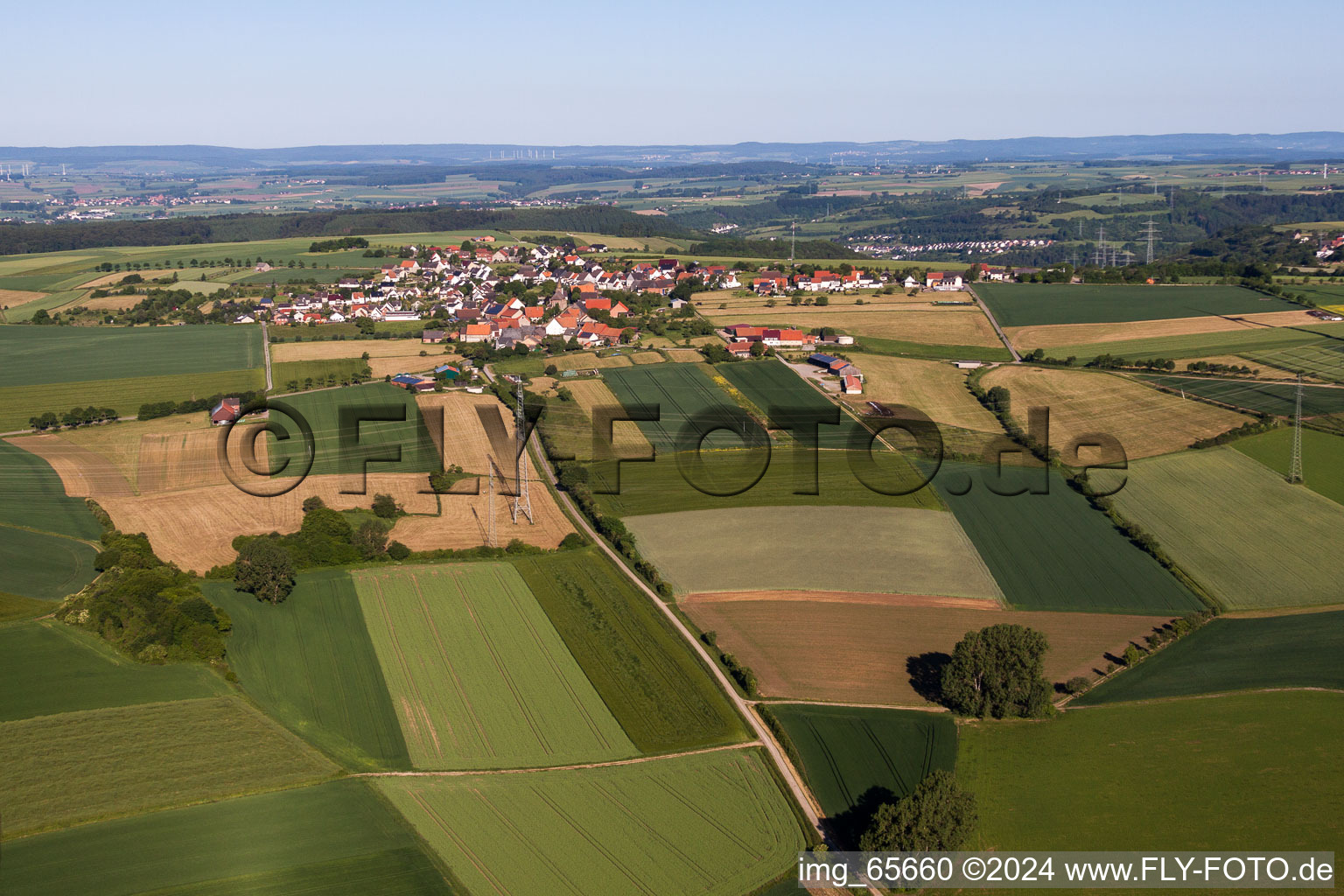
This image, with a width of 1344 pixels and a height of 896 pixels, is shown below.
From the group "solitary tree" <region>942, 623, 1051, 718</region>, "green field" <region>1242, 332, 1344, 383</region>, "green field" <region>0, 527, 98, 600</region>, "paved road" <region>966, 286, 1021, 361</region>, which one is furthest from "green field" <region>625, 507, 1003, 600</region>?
"green field" <region>1242, 332, 1344, 383</region>

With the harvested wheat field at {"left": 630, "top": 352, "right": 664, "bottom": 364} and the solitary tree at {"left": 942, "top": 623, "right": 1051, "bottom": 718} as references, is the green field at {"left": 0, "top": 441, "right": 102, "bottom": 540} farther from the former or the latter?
the harvested wheat field at {"left": 630, "top": 352, "right": 664, "bottom": 364}

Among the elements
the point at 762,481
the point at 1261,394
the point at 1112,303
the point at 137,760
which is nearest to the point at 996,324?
the point at 1112,303

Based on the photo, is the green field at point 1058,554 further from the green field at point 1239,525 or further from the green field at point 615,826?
the green field at point 615,826

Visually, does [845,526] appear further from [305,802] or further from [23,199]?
[23,199]

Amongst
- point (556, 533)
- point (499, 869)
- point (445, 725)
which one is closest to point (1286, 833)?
point (499, 869)

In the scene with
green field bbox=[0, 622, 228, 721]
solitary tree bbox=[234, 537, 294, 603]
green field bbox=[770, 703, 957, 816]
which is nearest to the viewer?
green field bbox=[770, 703, 957, 816]

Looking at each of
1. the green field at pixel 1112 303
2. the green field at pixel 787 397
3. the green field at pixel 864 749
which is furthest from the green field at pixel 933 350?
the green field at pixel 864 749

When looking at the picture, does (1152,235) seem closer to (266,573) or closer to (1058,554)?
(1058,554)
